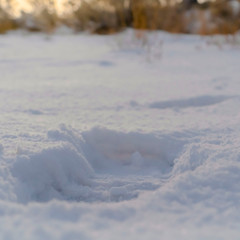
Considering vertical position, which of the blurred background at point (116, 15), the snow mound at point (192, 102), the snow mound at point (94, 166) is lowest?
the snow mound at point (94, 166)

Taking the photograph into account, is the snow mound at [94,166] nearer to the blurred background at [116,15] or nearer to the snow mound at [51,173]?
the snow mound at [51,173]

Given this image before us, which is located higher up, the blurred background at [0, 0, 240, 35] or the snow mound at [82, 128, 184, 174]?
the blurred background at [0, 0, 240, 35]

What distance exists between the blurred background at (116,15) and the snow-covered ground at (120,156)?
2351 millimetres

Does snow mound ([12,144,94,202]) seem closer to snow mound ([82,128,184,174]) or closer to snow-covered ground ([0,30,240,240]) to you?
snow-covered ground ([0,30,240,240])

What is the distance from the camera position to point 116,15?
21.9 feet

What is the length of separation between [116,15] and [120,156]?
581 cm

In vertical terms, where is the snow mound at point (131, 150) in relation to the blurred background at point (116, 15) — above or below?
below

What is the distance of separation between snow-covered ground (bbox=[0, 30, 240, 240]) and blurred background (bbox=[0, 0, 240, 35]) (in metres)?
2.35

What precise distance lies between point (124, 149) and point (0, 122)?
Answer: 480 mm

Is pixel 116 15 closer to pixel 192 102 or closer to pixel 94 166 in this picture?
pixel 192 102

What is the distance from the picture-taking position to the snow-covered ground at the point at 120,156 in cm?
72

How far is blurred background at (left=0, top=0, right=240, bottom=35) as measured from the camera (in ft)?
16.9

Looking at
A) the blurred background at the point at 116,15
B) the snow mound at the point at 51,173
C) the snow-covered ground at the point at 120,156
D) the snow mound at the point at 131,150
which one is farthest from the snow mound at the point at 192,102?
the blurred background at the point at 116,15

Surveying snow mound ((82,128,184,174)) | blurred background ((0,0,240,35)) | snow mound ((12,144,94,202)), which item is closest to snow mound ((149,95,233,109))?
snow mound ((82,128,184,174))
